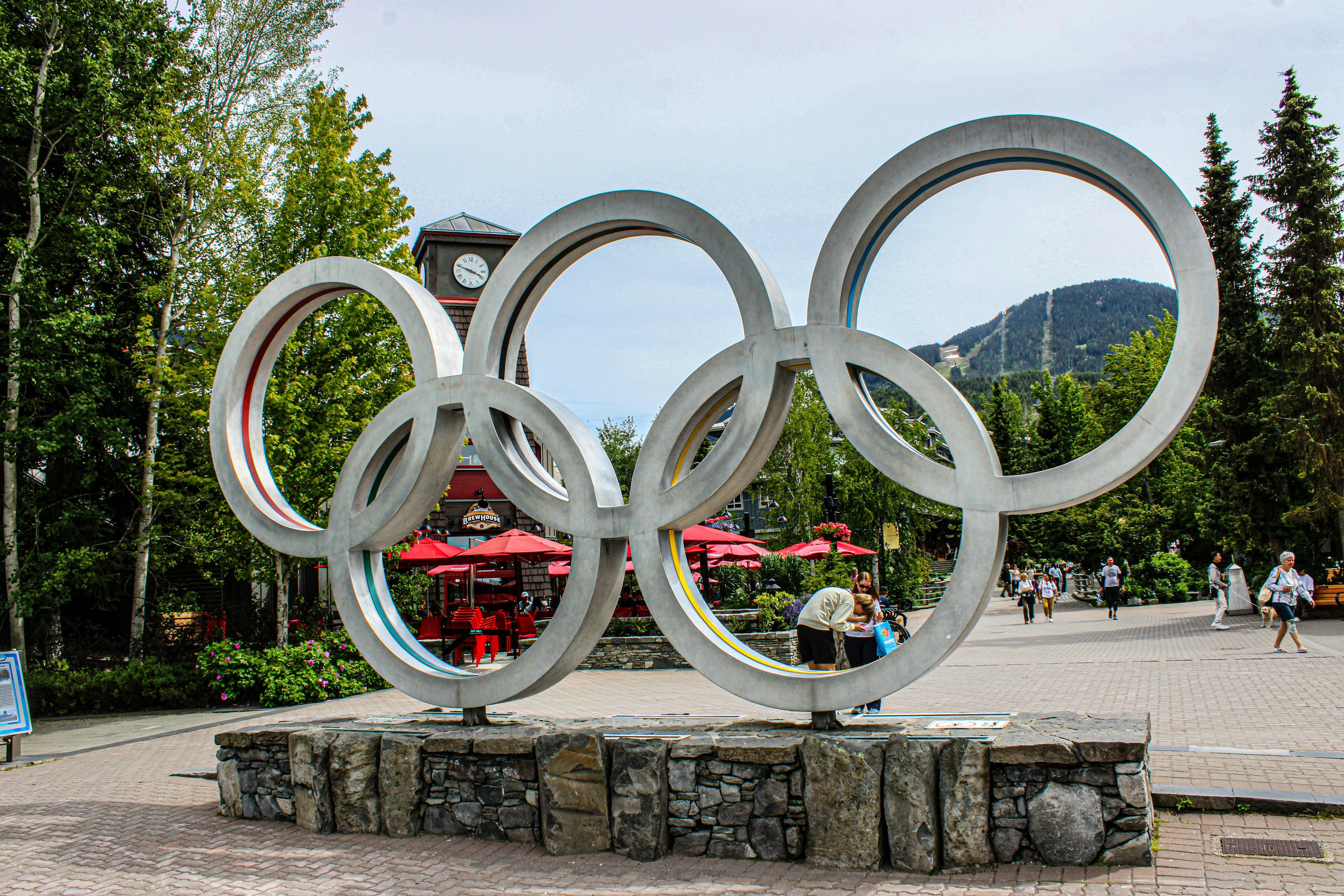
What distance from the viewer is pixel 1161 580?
28344 mm

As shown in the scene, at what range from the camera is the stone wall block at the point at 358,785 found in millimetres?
7484

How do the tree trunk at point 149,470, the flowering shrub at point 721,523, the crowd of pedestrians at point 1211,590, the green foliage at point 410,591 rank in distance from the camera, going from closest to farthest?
1. the crowd of pedestrians at point 1211,590
2. the tree trunk at point 149,470
3. the green foliage at point 410,591
4. the flowering shrub at point 721,523

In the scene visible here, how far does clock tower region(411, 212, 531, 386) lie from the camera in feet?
92.0

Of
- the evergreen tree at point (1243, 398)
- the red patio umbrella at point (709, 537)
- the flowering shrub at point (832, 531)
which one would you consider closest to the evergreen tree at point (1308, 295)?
the evergreen tree at point (1243, 398)

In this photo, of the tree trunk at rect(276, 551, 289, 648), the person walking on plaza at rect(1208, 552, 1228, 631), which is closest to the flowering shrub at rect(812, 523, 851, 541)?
the person walking on plaza at rect(1208, 552, 1228, 631)

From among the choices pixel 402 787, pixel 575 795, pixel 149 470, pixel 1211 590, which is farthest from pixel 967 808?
pixel 1211 590

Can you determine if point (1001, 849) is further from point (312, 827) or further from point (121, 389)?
point (121, 389)

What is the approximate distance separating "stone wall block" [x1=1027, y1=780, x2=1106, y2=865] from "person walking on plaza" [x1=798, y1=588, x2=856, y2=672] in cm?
329

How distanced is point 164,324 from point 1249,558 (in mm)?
27429

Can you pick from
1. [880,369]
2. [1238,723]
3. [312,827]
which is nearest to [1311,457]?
[1238,723]

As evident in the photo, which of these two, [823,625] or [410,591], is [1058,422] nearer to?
[410,591]

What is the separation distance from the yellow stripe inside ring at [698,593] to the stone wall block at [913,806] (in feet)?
3.58

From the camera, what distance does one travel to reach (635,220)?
7.43m

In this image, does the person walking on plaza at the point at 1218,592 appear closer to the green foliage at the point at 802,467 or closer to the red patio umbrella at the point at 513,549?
the green foliage at the point at 802,467
